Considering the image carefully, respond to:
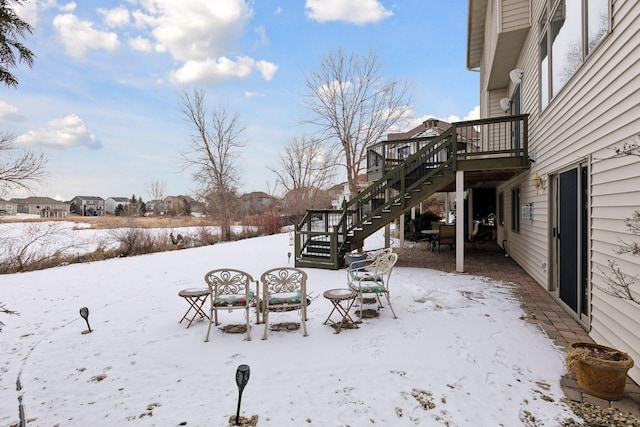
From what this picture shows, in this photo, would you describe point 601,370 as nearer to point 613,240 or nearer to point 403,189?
point 613,240

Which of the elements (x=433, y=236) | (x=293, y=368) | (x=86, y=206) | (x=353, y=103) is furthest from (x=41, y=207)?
(x=293, y=368)

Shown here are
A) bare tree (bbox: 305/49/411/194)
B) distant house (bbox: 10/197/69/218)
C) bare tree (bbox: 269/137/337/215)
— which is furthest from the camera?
distant house (bbox: 10/197/69/218)

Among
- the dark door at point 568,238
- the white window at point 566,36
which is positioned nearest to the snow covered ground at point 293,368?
the dark door at point 568,238

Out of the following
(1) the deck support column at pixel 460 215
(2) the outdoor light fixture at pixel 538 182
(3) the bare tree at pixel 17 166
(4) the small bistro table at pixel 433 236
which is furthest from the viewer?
(4) the small bistro table at pixel 433 236

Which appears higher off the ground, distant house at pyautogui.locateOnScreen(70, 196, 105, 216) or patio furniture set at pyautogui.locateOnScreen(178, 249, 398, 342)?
distant house at pyautogui.locateOnScreen(70, 196, 105, 216)

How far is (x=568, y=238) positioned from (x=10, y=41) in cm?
661

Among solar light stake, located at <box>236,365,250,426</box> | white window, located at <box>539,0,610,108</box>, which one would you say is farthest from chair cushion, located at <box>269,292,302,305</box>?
white window, located at <box>539,0,610,108</box>

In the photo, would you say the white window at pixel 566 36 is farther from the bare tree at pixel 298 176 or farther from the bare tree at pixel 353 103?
the bare tree at pixel 298 176

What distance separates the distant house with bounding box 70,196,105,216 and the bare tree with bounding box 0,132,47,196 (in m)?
67.4

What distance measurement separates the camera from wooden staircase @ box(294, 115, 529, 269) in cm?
746

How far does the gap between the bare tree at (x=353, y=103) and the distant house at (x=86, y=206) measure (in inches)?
2599

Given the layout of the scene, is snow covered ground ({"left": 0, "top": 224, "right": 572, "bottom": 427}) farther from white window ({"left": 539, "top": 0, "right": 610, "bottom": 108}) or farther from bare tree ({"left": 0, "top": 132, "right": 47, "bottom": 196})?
bare tree ({"left": 0, "top": 132, "right": 47, "bottom": 196})

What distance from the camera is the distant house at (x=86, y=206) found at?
68938 millimetres

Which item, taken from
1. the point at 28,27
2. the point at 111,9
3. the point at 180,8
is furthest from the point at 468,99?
the point at 28,27
